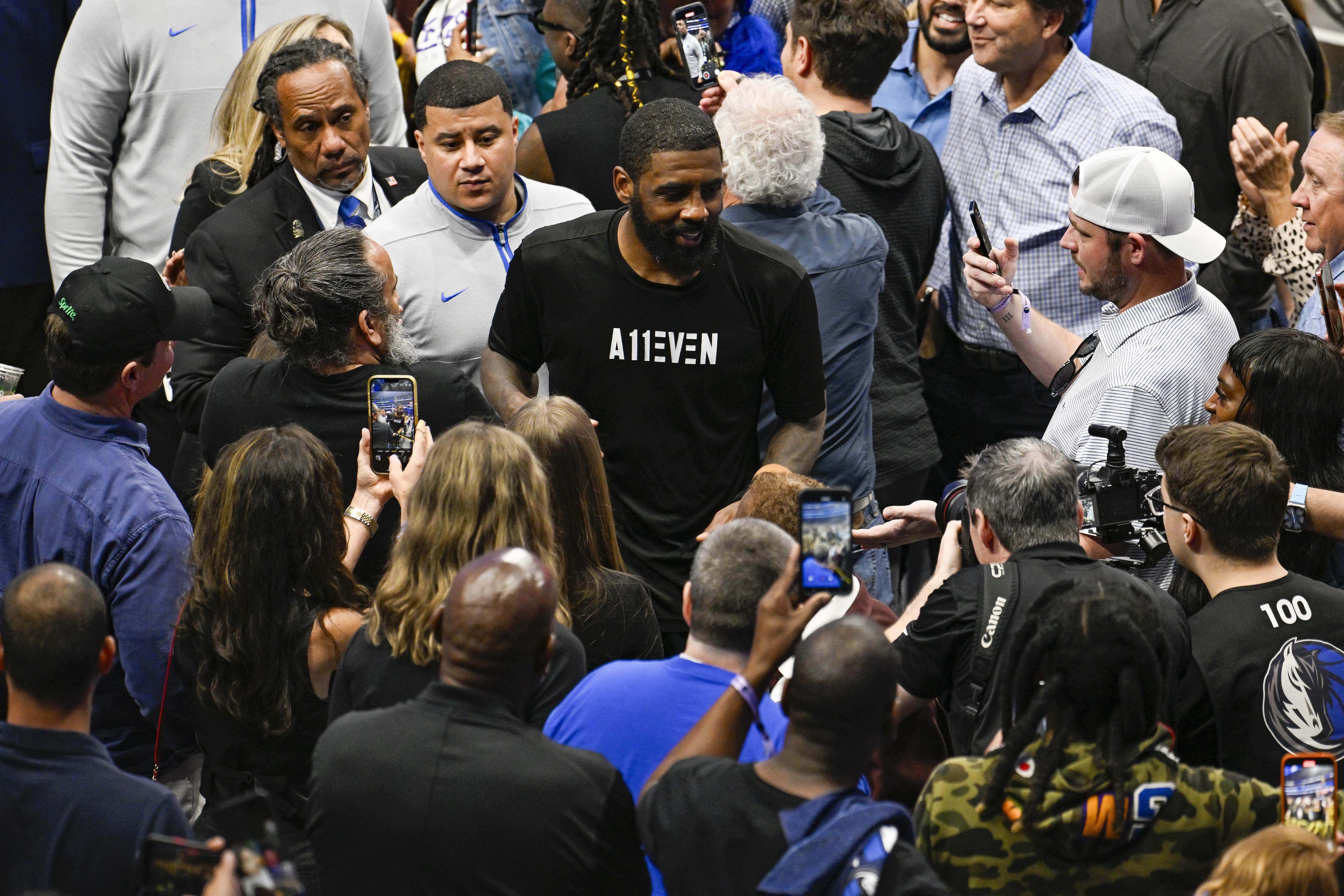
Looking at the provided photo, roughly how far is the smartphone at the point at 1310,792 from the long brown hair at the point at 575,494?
1.59m

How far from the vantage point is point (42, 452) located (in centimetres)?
354

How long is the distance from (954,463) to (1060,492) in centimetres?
258

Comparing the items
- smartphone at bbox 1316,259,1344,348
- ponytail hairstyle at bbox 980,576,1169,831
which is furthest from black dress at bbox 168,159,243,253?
smartphone at bbox 1316,259,1344,348

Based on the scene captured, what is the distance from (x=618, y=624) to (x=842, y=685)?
1.15m

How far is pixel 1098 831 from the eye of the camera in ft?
8.20

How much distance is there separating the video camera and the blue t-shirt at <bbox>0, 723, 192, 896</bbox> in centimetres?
217

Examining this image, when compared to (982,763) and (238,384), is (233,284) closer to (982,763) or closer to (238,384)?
(238,384)

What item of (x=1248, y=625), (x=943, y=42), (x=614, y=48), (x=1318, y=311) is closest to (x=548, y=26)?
(x=614, y=48)

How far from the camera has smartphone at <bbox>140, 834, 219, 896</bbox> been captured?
86.0 inches

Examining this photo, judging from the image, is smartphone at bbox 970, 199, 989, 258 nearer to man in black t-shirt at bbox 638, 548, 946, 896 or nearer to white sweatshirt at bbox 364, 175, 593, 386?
white sweatshirt at bbox 364, 175, 593, 386

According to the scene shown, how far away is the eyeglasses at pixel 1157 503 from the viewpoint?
3.62 meters

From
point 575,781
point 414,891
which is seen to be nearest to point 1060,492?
point 575,781

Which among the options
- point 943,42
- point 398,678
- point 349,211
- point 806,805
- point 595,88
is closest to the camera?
point 806,805

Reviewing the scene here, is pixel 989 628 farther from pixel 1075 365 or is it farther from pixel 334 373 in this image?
pixel 334 373
